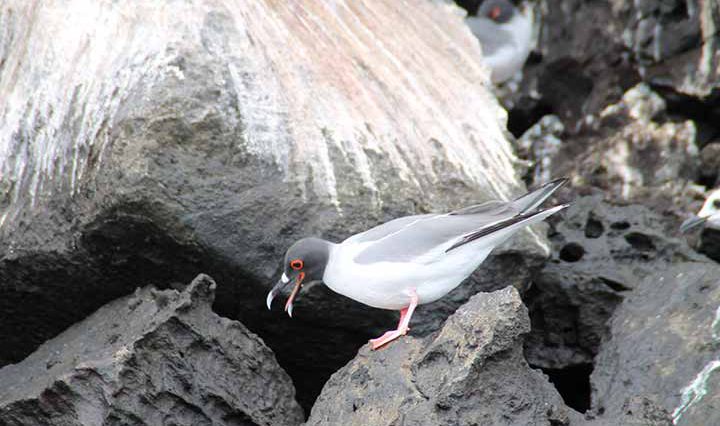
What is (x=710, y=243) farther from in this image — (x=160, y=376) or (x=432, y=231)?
(x=160, y=376)

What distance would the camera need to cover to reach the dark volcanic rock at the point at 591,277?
646 cm

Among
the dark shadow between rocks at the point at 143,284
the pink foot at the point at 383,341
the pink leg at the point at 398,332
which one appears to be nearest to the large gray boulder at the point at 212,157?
the dark shadow between rocks at the point at 143,284

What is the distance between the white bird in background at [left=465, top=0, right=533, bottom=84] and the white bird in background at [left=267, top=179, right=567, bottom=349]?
4750 millimetres

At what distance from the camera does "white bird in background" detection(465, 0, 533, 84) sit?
33.3 ft

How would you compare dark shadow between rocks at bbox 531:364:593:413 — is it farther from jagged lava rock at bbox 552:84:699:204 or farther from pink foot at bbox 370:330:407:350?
pink foot at bbox 370:330:407:350

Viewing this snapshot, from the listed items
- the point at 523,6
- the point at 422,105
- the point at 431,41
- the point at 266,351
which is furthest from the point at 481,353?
the point at 523,6

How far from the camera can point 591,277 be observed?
6.50 m

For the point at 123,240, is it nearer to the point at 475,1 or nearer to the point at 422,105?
the point at 422,105

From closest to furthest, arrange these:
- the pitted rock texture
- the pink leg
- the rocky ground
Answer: the rocky ground < the pink leg < the pitted rock texture

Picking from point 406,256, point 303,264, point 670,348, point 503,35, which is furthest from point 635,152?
point 303,264

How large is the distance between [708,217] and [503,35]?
4070mm

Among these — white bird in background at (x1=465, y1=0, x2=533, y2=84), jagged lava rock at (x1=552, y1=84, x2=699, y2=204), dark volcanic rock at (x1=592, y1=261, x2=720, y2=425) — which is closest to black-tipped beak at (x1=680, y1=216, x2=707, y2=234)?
jagged lava rock at (x1=552, y1=84, x2=699, y2=204)

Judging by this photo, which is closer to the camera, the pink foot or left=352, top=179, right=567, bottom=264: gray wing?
the pink foot

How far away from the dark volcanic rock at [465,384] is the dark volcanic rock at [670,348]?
71cm
